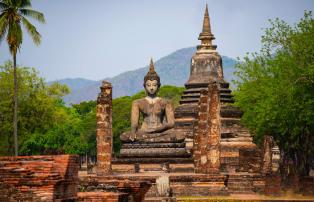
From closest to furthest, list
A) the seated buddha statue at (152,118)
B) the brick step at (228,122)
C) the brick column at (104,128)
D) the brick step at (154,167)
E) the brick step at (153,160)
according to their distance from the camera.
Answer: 1. the brick column at (104,128)
2. the brick step at (154,167)
3. the brick step at (153,160)
4. the seated buddha statue at (152,118)
5. the brick step at (228,122)

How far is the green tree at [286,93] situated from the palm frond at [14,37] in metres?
11.8

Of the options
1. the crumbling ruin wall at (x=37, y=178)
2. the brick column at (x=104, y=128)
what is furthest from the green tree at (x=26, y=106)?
the crumbling ruin wall at (x=37, y=178)

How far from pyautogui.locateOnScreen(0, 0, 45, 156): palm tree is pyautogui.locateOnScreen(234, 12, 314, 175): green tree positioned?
1145cm

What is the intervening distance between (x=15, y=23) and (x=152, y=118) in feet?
45.1

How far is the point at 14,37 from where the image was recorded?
4809 cm

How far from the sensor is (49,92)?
227 ft

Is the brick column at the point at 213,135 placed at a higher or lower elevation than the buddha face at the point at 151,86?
lower

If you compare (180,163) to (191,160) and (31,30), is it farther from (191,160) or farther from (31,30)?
(31,30)

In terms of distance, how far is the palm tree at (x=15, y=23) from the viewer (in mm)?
48219

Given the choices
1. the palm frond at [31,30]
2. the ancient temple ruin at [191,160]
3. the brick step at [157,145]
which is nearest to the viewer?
the ancient temple ruin at [191,160]

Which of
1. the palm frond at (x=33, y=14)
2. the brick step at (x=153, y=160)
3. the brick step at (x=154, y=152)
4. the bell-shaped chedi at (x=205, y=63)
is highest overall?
the palm frond at (x=33, y=14)

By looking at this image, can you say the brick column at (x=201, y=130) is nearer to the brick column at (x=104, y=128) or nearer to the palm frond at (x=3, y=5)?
the brick column at (x=104, y=128)

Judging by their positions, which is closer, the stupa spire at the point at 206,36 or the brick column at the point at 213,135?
the brick column at the point at 213,135

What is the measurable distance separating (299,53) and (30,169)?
34.2 m
